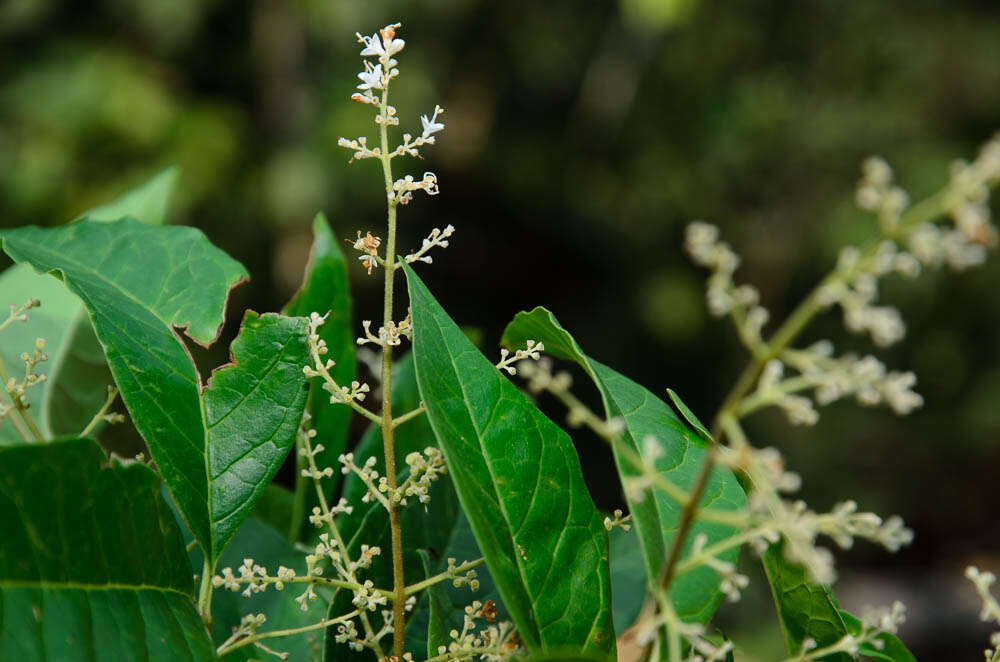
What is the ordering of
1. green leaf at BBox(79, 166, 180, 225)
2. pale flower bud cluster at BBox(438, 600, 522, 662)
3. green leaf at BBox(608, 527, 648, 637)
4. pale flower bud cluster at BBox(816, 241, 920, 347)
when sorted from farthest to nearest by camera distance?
1. green leaf at BBox(79, 166, 180, 225)
2. green leaf at BBox(608, 527, 648, 637)
3. pale flower bud cluster at BBox(438, 600, 522, 662)
4. pale flower bud cluster at BBox(816, 241, 920, 347)

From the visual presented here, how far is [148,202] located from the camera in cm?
92

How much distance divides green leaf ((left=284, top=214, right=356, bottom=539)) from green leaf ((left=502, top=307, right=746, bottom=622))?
0.63 feet

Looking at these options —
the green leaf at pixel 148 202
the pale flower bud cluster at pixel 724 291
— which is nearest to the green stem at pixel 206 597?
the pale flower bud cluster at pixel 724 291

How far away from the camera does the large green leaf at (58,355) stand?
766 millimetres

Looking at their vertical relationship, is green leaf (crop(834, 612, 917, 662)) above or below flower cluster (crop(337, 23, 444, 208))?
below

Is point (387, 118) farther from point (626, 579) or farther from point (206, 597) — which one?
point (626, 579)

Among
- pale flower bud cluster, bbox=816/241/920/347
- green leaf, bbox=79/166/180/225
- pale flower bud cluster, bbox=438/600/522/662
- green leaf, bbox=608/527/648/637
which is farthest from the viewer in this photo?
green leaf, bbox=79/166/180/225

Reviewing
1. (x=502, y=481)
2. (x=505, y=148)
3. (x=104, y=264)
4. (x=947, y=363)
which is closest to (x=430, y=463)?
(x=502, y=481)

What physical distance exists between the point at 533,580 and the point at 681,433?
0.13 m

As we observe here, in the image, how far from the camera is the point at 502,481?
520 millimetres

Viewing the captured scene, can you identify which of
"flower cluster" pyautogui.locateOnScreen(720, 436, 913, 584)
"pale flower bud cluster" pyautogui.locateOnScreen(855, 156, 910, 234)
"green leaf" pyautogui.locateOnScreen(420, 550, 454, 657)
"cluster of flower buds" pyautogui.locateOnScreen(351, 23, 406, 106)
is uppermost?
"cluster of flower buds" pyautogui.locateOnScreen(351, 23, 406, 106)

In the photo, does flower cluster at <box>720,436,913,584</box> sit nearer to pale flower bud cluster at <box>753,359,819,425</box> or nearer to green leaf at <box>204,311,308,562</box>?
pale flower bud cluster at <box>753,359,819,425</box>

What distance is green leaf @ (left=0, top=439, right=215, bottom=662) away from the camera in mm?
392

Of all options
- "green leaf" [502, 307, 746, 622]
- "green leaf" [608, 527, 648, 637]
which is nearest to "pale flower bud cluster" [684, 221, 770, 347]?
"green leaf" [502, 307, 746, 622]
